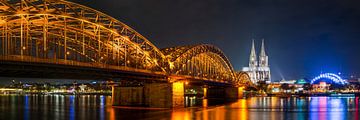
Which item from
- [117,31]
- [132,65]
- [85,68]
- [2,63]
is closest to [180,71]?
[132,65]

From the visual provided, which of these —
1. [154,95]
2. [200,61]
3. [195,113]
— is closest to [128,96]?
[154,95]

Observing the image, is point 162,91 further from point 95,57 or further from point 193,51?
point 193,51

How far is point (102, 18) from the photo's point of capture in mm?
72500

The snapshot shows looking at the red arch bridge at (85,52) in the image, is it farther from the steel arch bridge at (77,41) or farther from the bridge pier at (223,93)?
the bridge pier at (223,93)

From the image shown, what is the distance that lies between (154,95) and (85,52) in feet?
59.1

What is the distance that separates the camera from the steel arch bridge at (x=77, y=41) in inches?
2140

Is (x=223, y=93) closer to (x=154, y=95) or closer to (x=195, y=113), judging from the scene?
(x=154, y=95)

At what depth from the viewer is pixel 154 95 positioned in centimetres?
8775

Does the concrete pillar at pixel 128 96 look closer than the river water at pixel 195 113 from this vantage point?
No

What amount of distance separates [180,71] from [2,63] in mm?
60955

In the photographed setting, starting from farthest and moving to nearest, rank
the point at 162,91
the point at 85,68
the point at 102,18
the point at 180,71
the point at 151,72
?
1. the point at 180,71
2. the point at 162,91
3. the point at 151,72
4. the point at 102,18
5. the point at 85,68

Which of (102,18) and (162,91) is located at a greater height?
(102,18)

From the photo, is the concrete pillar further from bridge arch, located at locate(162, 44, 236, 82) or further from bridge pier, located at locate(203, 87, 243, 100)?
bridge pier, located at locate(203, 87, 243, 100)

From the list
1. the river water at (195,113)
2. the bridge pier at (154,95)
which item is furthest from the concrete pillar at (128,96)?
the river water at (195,113)
